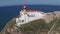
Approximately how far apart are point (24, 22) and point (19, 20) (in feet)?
2.71

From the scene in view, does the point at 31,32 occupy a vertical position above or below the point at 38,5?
Answer: below

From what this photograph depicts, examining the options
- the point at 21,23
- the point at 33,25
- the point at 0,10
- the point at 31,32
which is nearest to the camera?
the point at 31,32

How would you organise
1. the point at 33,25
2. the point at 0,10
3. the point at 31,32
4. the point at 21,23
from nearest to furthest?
the point at 31,32 → the point at 33,25 → the point at 21,23 → the point at 0,10

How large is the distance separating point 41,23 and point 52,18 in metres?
0.81

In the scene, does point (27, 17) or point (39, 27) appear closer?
point (39, 27)

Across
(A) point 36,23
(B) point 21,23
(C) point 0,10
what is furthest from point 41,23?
(C) point 0,10

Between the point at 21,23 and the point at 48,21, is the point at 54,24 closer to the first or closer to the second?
the point at 48,21

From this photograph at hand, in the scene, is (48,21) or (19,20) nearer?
(48,21)

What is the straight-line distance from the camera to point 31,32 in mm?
16547

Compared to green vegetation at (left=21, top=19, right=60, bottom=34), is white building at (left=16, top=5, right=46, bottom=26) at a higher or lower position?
higher

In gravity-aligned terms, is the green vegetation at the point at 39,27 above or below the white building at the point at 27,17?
below

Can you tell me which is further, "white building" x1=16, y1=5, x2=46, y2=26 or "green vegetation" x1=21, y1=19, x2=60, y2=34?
"white building" x1=16, y1=5, x2=46, y2=26

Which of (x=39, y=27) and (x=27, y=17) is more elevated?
(x=27, y=17)

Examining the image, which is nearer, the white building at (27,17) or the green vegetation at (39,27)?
the green vegetation at (39,27)
